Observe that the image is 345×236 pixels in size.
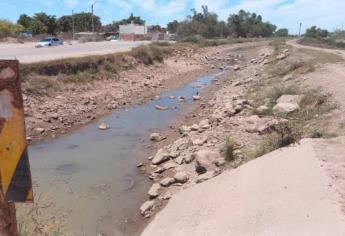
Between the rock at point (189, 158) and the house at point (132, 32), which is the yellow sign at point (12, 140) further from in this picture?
the house at point (132, 32)

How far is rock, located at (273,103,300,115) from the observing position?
12.5 m

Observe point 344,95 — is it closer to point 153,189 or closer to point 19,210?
point 153,189

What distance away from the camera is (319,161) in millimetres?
7016

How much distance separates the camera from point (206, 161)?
10023mm

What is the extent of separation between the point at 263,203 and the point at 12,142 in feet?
15.4

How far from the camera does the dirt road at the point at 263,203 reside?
5547 millimetres

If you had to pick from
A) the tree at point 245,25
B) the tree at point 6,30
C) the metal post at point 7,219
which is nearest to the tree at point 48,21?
the tree at point 6,30

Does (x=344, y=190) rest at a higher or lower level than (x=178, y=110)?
higher

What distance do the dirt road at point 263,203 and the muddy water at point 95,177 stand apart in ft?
3.64

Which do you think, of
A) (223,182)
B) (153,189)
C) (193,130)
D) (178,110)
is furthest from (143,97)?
(223,182)

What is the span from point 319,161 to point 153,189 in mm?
3860

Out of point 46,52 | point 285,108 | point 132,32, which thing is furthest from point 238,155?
point 132,32

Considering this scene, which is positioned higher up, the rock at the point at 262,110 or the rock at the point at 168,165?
the rock at the point at 262,110

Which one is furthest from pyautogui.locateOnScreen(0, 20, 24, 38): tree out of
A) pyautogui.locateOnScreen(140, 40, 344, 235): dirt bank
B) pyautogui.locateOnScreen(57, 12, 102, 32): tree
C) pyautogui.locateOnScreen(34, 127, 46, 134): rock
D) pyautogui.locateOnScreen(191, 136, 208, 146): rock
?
pyautogui.locateOnScreen(191, 136, 208, 146): rock
